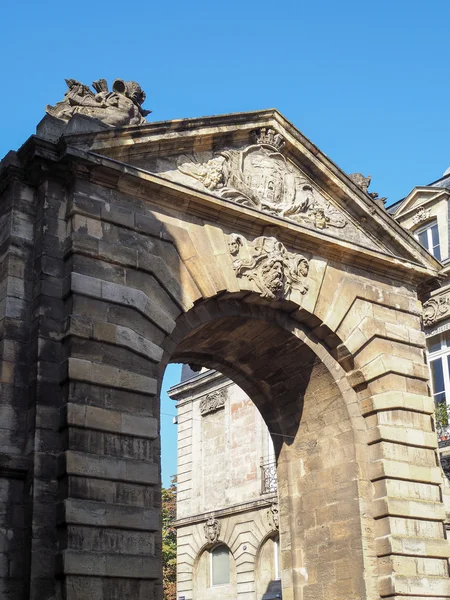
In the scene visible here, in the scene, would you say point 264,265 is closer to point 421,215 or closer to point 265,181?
point 265,181

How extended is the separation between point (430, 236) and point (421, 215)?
560mm

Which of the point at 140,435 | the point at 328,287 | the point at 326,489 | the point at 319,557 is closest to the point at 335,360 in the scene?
the point at 328,287

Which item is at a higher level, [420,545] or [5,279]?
[5,279]

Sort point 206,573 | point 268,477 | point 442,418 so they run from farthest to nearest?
point 206,573 → point 268,477 → point 442,418

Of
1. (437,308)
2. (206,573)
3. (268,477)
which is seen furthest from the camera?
(206,573)

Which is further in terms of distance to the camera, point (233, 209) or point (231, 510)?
point (231, 510)

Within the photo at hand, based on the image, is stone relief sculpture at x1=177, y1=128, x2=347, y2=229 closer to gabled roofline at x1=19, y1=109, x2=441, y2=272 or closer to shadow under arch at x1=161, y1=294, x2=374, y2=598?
gabled roofline at x1=19, y1=109, x2=441, y2=272

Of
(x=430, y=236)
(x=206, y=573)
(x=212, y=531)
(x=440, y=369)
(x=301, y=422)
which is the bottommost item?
(x=206, y=573)

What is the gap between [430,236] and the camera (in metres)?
22.0

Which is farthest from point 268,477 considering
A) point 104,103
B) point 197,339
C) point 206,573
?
point 104,103

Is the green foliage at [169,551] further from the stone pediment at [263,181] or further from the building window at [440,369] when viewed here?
the stone pediment at [263,181]

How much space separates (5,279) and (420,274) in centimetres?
Answer: 739

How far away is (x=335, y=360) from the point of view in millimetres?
14461

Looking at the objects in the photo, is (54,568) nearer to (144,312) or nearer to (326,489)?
(144,312)
